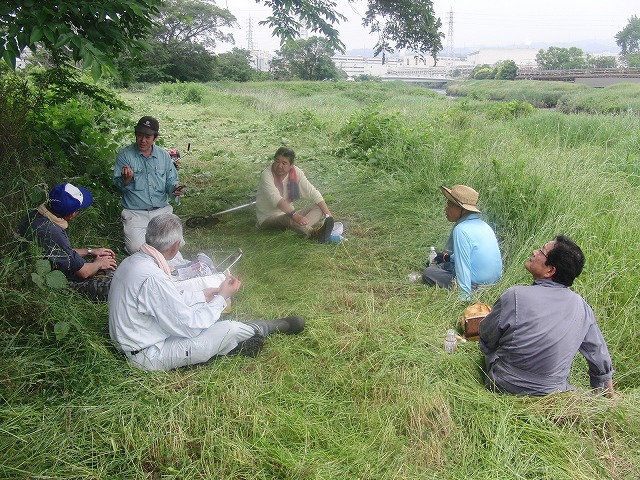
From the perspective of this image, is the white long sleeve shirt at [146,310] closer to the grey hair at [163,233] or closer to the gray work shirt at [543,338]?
the grey hair at [163,233]

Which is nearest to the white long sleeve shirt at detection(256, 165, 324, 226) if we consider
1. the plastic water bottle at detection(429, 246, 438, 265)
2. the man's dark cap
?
the man's dark cap

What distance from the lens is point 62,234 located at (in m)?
3.51

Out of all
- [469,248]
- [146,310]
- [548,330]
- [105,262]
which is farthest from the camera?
[469,248]

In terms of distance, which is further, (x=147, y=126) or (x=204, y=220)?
(x=204, y=220)

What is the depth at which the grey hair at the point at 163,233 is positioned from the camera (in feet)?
9.74

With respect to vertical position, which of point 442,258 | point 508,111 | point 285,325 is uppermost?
point 508,111

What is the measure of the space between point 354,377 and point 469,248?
5.29 ft

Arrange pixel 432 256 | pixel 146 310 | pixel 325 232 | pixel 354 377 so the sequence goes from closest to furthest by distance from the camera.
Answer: pixel 146 310, pixel 354 377, pixel 432 256, pixel 325 232

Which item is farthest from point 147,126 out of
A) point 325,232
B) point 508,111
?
point 508,111

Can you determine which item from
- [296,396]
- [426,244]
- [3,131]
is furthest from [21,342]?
[426,244]

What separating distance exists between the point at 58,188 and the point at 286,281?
76.2 inches

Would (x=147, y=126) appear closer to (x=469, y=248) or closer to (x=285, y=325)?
(x=285, y=325)

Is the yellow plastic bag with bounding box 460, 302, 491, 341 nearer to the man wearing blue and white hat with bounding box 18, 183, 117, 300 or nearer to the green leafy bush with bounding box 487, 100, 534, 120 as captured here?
the man wearing blue and white hat with bounding box 18, 183, 117, 300

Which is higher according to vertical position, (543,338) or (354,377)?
(543,338)
